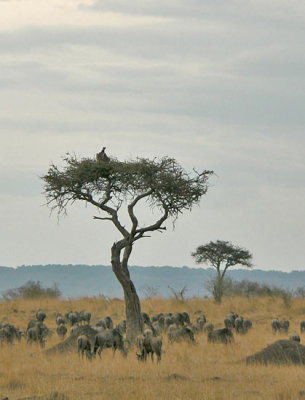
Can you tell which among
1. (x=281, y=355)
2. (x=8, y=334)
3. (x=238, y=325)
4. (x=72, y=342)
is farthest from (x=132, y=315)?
(x=281, y=355)

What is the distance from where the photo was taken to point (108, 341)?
63.0ft

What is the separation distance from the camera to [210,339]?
73.9ft

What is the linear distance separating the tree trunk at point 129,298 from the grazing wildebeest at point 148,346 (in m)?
4.54

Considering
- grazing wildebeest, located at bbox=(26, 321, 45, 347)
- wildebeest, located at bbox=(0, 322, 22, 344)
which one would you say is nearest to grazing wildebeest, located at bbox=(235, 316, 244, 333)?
grazing wildebeest, located at bbox=(26, 321, 45, 347)

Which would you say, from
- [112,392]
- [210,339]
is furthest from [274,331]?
[112,392]

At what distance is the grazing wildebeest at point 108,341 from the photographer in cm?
1905

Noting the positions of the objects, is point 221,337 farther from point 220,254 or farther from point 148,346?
point 220,254

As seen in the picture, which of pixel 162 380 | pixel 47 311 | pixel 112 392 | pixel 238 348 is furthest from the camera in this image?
pixel 47 311

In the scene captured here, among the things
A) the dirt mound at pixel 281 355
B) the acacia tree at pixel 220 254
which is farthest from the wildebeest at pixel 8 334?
the acacia tree at pixel 220 254

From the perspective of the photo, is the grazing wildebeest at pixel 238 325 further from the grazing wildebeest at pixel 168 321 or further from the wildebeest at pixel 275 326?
the grazing wildebeest at pixel 168 321

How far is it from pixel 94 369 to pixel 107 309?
22410 mm

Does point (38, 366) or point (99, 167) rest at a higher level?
point (99, 167)

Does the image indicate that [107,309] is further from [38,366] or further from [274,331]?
[38,366]

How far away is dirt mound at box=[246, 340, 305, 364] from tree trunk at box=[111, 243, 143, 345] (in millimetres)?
5275
